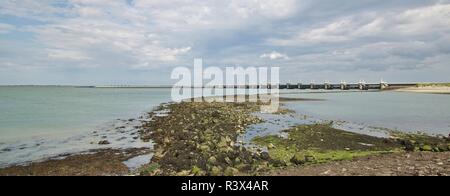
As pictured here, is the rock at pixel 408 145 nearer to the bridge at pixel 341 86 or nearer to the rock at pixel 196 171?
the rock at pixel 196 171

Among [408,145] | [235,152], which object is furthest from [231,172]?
[408,145]

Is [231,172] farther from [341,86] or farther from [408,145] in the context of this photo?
[341,86]

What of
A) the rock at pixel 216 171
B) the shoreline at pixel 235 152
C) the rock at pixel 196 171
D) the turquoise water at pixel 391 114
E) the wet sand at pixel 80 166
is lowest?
the turquoise water at pixel 391 114

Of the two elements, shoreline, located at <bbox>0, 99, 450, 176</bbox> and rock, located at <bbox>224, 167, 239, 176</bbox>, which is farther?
shoreline, located at <bbox>0, 99, 450, 176</bbox>

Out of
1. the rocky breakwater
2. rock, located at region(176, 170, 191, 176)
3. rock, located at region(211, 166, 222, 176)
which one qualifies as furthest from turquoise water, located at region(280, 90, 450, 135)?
rock, located at region(176, 170, 191, 176)

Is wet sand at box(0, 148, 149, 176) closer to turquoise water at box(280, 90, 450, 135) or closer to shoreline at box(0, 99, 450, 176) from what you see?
shoreline at box(0, 99, 450, 176)

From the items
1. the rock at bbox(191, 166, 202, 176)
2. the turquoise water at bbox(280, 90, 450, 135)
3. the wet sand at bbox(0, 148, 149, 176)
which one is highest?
the rock at bbox(191, 166, 202, 176)

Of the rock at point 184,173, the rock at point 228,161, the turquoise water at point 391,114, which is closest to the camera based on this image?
the rock at point 184,173

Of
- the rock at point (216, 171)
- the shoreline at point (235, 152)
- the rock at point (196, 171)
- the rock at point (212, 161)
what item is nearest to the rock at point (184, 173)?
the shoreline at point (235, 152)

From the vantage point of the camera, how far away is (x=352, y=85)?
15750 cm
